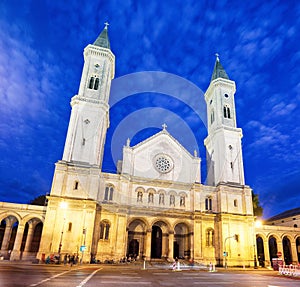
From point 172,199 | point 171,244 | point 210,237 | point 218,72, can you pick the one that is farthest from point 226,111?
point 171,244

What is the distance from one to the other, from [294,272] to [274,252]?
2500 cm

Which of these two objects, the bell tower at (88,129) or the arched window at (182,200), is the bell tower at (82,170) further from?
the arched window at (182,200)

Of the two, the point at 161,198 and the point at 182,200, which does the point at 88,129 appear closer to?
the point at 161,198

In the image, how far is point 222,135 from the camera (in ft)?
142

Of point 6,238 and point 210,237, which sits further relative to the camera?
point 210,237

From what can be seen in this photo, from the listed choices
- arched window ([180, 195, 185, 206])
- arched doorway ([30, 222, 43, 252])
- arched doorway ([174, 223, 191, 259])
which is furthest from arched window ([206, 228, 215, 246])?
arched doorway ([30, 222, 43, 252])

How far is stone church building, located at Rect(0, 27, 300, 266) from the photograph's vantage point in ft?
105

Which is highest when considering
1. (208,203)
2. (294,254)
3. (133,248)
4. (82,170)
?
(82,170)

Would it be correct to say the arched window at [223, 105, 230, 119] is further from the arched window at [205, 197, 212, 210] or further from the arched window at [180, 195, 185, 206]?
the arched window at [180, 195, 185, 206]

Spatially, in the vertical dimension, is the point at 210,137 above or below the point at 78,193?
above

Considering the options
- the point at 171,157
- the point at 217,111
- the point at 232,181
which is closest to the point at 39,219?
the point at 171,157

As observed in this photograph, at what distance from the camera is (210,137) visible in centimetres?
4691

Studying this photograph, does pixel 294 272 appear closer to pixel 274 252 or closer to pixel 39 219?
pixel 274 252

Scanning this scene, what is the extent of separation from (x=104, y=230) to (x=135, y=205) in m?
5.45
